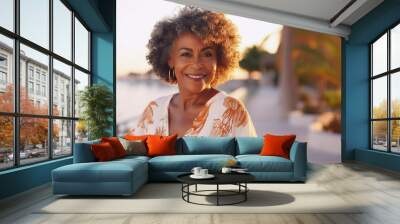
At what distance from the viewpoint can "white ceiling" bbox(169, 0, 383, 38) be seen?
26.4 ft

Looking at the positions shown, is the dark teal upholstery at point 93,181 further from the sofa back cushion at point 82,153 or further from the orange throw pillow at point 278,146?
the orange throw pillow at point 278,146

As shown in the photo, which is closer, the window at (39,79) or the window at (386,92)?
the window at (39,79)

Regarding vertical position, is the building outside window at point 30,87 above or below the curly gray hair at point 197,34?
below

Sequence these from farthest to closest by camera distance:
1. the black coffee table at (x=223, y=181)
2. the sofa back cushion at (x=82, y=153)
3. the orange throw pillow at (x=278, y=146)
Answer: the orange throw pillow at (x=278, y=146)
the sofa back cushion at (x=82, y=153)
the black coffee table at (x=223, y=181)

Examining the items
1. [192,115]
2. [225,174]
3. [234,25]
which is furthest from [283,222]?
[234,25]

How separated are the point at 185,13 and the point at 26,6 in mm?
4262

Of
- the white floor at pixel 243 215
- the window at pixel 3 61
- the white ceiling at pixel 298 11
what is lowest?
the white floor at pixel 243 215

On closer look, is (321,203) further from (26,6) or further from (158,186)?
(26,6)

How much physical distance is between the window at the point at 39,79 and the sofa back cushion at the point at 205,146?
221 cm

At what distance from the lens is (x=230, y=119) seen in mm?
8992

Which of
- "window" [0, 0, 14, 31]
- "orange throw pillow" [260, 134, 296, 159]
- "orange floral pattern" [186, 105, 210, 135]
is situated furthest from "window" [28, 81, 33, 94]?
"orange floral pattern" [186, 105, 210, 135]

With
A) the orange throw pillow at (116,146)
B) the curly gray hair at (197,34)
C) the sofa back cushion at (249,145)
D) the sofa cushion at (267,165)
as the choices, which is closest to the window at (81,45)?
the curly gray hair at (197,34)

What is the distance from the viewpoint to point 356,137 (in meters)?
9.44

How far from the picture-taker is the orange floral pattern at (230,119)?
890 cm
